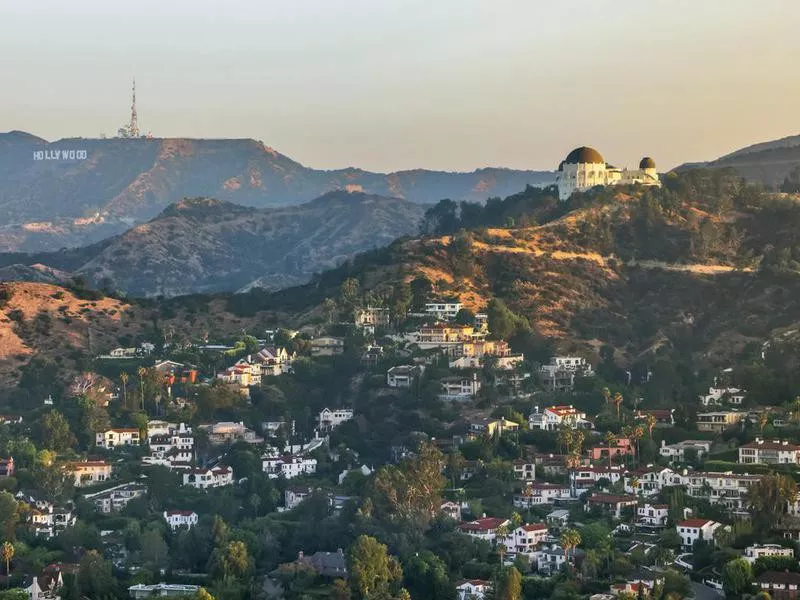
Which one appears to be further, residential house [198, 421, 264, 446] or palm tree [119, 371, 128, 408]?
palm tree [119, 371, 128, 408]

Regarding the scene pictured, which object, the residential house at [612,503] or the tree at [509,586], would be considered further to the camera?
the residential house at [612,503]

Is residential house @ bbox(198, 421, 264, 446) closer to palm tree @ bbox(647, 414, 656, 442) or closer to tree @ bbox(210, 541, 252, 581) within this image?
palm tree @ bbox(647, 414, 656, 442)

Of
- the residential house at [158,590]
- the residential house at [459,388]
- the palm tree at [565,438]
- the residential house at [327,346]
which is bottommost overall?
the residential house at [158,590]

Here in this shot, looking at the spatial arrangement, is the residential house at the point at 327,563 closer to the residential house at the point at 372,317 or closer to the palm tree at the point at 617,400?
the palm tree at the point at 617,400

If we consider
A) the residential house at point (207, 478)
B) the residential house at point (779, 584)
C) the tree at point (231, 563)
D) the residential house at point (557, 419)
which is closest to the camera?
the residential house at point (779, 584)

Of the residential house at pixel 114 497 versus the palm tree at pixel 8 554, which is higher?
the residential house at pixel 114 497

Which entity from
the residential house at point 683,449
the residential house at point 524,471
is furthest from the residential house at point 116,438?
the residential house at point 683,449

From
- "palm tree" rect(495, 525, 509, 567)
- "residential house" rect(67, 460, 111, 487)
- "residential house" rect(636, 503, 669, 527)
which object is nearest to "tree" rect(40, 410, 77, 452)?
"residential house" rect(67, 460, 111, 487)
